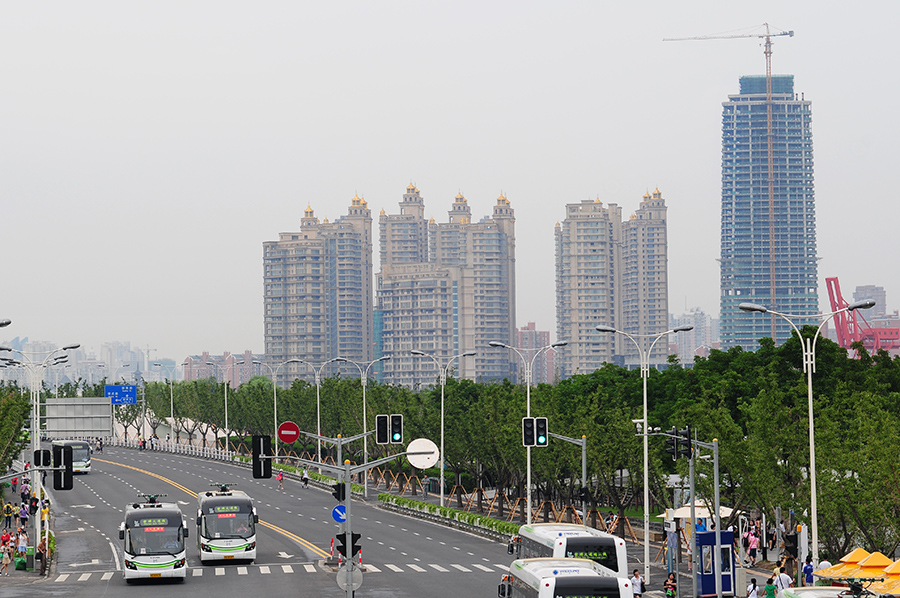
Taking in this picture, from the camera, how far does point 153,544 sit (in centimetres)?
4659

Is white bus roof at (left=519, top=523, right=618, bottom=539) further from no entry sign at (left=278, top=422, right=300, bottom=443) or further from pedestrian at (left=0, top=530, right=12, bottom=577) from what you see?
pedestrian at (left=0, top=530, right=12, bottom=577)

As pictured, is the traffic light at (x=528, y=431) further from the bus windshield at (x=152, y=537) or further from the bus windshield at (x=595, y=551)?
the bus windshield at (x=595, y=551)

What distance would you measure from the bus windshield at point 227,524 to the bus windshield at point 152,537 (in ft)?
16.5

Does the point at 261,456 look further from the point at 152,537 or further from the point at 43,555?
the point at 43,555

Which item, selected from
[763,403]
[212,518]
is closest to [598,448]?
[763,403]

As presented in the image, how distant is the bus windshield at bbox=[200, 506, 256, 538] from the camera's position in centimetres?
5188

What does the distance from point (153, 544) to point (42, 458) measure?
616 cm

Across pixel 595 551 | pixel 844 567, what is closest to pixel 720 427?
pixel 595 551

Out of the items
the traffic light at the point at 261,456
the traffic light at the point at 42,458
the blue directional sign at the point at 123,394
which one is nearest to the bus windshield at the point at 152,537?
the traffic light at the point at 42,458

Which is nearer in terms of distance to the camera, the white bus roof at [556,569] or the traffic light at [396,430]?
the white bus roof at [556,569]

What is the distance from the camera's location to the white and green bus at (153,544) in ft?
151

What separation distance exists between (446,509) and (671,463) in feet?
46.8

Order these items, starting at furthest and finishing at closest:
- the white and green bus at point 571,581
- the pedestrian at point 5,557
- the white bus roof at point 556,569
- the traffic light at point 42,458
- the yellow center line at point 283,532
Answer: the yellow center line at point 283,532, the pedestrian at point 5,557, the traffic light at point 42,458, the white bus roof at point 556,569, the white and green bus at point 571,581

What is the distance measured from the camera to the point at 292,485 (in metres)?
97.4
